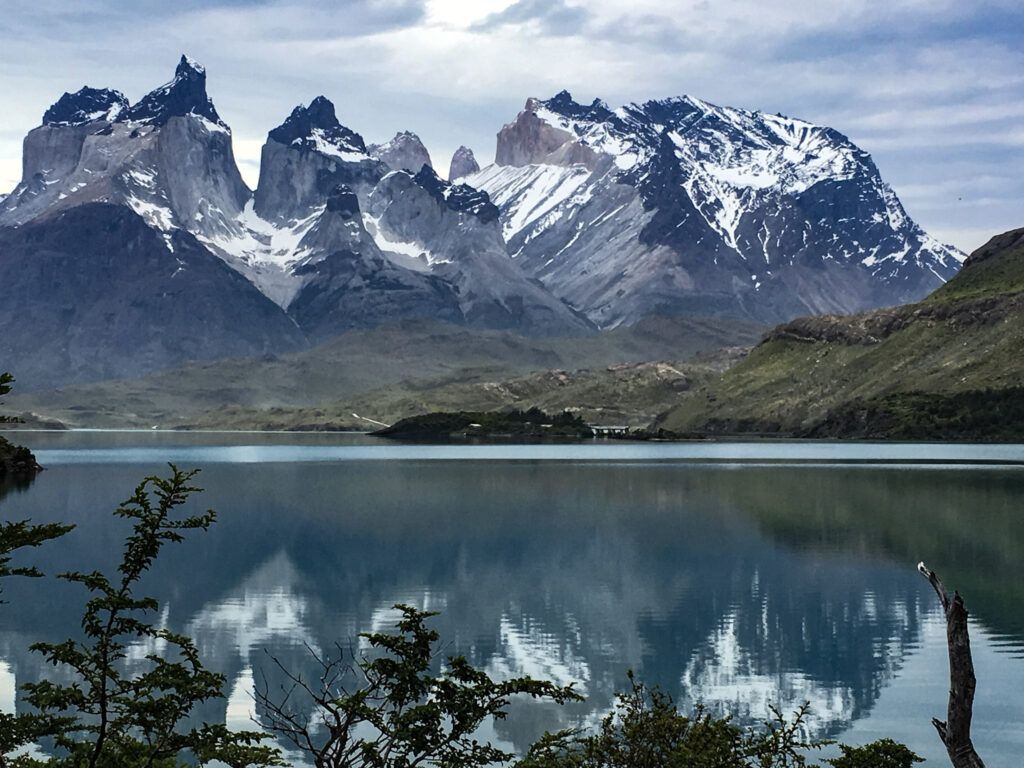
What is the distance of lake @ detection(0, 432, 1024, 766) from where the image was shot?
192 feet

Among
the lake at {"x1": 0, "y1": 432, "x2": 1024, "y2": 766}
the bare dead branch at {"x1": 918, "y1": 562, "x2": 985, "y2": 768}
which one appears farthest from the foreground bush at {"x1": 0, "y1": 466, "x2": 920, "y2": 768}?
the lake at {"x1": 0, "y1": 432, "x2": 1024, "y2": 766}

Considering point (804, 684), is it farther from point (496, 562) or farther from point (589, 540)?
point (589, 540)

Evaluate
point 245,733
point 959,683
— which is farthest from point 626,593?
point 959,683

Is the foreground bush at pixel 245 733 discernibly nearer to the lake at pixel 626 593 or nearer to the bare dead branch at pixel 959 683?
the bare dead branch at pixel 959 683

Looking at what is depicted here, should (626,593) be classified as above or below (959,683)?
below

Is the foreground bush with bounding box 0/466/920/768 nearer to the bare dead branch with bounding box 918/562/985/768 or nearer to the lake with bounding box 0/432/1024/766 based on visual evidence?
the bare dead branch with bounding box 918/562/985/768

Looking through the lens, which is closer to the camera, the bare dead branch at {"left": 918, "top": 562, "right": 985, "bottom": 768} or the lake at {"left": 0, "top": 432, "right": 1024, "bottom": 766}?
the bare dead branch at {"left": 918, "top": 562, "right": 985, "bottom": 768}

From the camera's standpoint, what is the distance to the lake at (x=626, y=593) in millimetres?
58478

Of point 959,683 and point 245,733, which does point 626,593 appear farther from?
point 959,683

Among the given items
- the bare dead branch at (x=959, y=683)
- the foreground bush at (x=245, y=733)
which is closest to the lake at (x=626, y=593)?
the foreground bush at (x=245, y=733)

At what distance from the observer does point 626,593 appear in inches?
3447

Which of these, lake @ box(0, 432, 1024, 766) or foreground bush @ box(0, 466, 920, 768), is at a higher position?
foreground bush @ box(0, 466, 920, 768)

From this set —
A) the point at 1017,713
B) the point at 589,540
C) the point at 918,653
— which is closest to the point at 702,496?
the point at 589,540

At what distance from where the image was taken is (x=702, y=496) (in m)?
168
